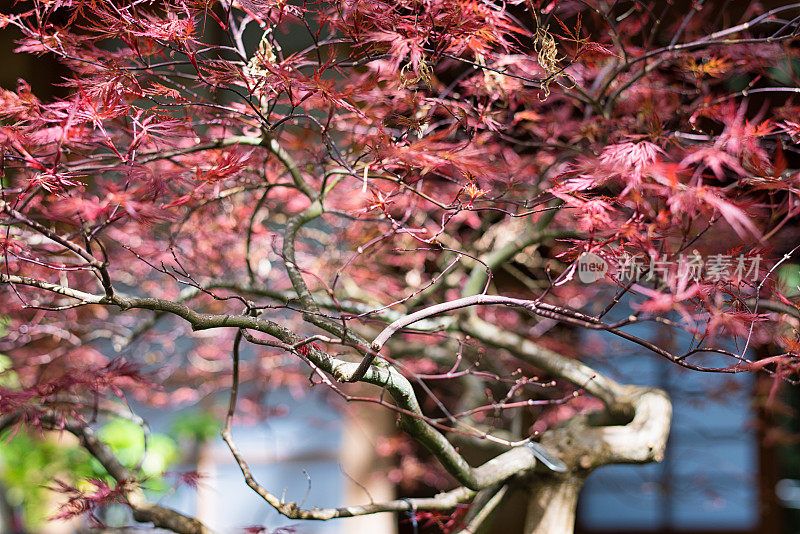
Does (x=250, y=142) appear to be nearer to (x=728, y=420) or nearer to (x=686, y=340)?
(x=686, y=340)

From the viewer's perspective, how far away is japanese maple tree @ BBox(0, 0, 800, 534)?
3.95 feet

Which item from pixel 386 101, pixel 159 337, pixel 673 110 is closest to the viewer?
pixel 386 101

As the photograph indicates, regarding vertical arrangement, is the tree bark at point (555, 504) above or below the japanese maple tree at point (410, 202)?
below

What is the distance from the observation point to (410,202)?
5.57ft

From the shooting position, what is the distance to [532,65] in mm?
1777

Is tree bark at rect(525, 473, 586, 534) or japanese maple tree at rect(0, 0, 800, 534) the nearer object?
japanese maple tree at rect(0, 0, 800, 534)

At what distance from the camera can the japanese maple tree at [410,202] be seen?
3.95 ft

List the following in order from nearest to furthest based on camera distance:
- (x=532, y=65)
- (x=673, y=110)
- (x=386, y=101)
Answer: (x=386, y=101) → (x=532, y=65) → (x=673, y=110)

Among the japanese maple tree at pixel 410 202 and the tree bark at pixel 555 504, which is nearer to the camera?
the japanese maple tree at pixel 410 202

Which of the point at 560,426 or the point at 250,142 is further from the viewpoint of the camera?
the point at 560,426

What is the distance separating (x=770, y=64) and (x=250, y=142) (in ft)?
5.17

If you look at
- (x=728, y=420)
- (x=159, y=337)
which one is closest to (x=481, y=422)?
(x=159, y=337)

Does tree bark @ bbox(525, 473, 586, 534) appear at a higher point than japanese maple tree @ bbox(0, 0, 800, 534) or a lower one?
lower

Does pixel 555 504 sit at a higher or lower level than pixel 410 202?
lower
